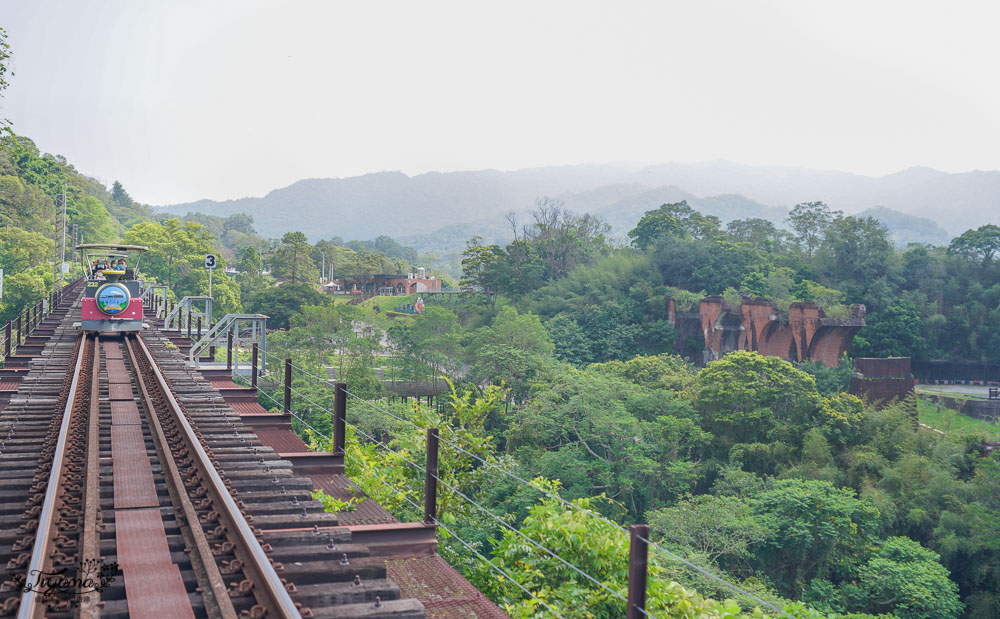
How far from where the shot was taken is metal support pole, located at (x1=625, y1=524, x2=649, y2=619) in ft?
10.1

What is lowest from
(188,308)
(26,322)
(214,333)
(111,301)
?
(26,322)

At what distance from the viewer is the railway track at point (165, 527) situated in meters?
3.15

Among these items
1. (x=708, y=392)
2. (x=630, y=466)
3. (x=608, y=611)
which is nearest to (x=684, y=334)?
(x=708, y=392)

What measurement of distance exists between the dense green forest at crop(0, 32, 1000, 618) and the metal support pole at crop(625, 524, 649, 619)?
227 mm

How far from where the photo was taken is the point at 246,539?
3576 millimetres

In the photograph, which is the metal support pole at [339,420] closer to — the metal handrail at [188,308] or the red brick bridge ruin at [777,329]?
the metal handrail at [188,308]

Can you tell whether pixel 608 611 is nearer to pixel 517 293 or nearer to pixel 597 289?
pixel 597 289

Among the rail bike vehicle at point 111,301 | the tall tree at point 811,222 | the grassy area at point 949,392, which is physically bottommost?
the grassy area at point 949,392

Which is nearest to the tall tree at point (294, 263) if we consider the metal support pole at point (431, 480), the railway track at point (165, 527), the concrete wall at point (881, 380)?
the concrete wall at point (881, 380)

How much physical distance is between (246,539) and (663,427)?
2667cm

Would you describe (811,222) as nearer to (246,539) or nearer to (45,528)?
(246,539)

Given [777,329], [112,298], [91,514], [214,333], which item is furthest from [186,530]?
[777,329]

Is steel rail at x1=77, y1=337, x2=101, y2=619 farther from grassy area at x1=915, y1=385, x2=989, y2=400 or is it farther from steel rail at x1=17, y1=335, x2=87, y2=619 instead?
grassy area at x1=915, y1=385, x2=989, y2=400

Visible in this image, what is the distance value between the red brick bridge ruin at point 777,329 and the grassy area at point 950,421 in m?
5.05
